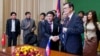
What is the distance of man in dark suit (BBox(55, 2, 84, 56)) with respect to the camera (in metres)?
4.08

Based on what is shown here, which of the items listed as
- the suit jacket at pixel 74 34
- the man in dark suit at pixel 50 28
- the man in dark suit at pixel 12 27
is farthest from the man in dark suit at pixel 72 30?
the man in dark suit at pixel 12 27

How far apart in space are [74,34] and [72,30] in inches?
3.6

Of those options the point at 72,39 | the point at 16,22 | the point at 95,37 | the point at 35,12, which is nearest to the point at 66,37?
the point at 72,39

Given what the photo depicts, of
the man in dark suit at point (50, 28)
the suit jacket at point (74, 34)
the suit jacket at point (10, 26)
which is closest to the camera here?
the suit jacket at point (74, 34)

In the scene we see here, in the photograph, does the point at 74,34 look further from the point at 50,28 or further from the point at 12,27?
the point at 12,27

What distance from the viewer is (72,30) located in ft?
13.4

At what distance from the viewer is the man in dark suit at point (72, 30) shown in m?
4.08

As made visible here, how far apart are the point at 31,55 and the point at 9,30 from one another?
5097 mm

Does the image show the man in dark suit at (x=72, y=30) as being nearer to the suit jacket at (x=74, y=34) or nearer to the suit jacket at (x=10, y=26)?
the suit jacket at (x=74, y=34)

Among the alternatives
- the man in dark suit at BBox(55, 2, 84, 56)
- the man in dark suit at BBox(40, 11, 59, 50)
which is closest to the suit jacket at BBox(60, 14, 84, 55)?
the man in dark suit at BBox(55, 2, 84, 56)

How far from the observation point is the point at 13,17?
307 inches

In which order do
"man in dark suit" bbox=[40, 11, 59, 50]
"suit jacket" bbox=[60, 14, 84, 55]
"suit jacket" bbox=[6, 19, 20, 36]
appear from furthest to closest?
"suit jacket" bbox=[6, 19, 20, 36], "man in dark suit" bbox=[40, 11, 59, 50], "suit jacket" bbox=[60, 14, 84, 55]

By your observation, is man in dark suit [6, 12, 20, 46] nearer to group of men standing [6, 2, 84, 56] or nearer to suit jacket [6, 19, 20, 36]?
suit jacket [6, 19, 20, 36]

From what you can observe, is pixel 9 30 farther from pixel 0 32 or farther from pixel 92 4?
pixel 92 4
